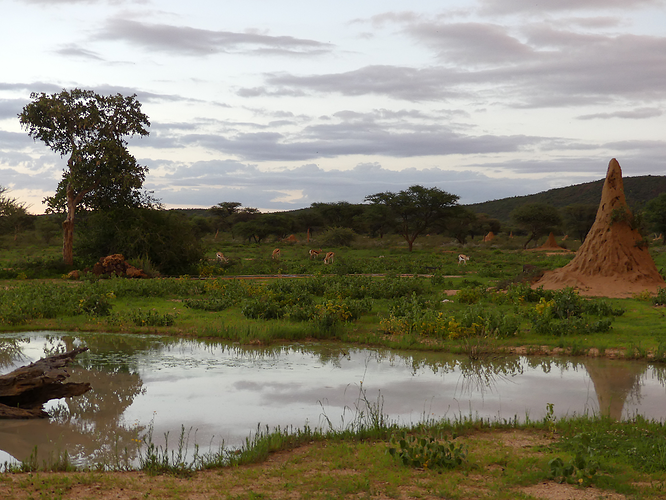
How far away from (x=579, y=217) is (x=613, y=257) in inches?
1777

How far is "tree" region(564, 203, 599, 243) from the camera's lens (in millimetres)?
59094

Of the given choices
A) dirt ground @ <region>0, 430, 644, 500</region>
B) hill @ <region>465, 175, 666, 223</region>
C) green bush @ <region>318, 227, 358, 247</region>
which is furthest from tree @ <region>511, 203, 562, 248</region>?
dirt ground @ <region>0, 430, 644, 500</region>

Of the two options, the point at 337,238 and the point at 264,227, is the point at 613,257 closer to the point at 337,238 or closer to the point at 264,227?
the point at 337,238

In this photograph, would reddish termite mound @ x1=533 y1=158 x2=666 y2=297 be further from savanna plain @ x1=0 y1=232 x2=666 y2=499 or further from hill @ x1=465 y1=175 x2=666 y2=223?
hill @ x1=465 y1=175 x2=666 y2=223

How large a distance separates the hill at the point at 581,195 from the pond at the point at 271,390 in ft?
234

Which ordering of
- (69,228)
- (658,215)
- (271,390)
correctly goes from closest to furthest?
(271,390) < (69,228) < (658,215)

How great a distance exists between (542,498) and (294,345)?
25.8 feet

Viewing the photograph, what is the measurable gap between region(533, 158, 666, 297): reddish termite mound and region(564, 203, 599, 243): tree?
4271 cm

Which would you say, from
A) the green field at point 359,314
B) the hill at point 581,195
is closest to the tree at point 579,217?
the hill at point 581,195

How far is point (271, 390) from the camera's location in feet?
29.0

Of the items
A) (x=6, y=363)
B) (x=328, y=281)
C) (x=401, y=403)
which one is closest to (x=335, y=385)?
(x=401, y=403)

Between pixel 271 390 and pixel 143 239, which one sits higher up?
pixel 143 239

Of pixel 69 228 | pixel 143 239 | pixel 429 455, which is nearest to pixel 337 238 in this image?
pixel 143 239

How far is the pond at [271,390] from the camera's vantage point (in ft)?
22.9
